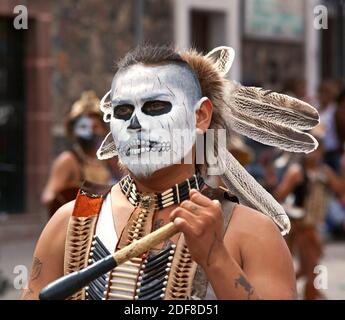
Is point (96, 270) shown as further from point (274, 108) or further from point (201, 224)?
point (274, 108)

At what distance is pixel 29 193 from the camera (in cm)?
1456

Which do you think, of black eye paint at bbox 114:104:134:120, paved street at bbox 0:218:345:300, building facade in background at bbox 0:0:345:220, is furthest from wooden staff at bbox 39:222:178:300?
building facade in background at bbox 0:0:345:220

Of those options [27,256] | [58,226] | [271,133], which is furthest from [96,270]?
[27,256]

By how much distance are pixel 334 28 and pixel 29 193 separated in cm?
797

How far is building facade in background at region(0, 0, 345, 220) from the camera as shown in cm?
1452

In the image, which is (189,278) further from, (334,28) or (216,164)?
(334,28)

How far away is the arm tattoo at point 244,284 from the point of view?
2969 millimetres

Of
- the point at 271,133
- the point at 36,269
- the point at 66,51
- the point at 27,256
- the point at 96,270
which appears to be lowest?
the point at 27,256

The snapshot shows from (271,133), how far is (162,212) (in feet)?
1.66

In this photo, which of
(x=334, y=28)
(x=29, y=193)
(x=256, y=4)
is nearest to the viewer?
(x=29, y=193)

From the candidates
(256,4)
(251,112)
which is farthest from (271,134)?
(256,4)

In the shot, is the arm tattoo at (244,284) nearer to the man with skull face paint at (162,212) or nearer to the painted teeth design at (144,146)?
the man with skull face paint at (162,212)

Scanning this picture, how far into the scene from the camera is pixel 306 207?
945cm

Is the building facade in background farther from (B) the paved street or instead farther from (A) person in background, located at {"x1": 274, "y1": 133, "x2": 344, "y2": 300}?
(A) person in background, located at {"x1": 274, "y1": 133, "x2": 344, "y2": 300}
